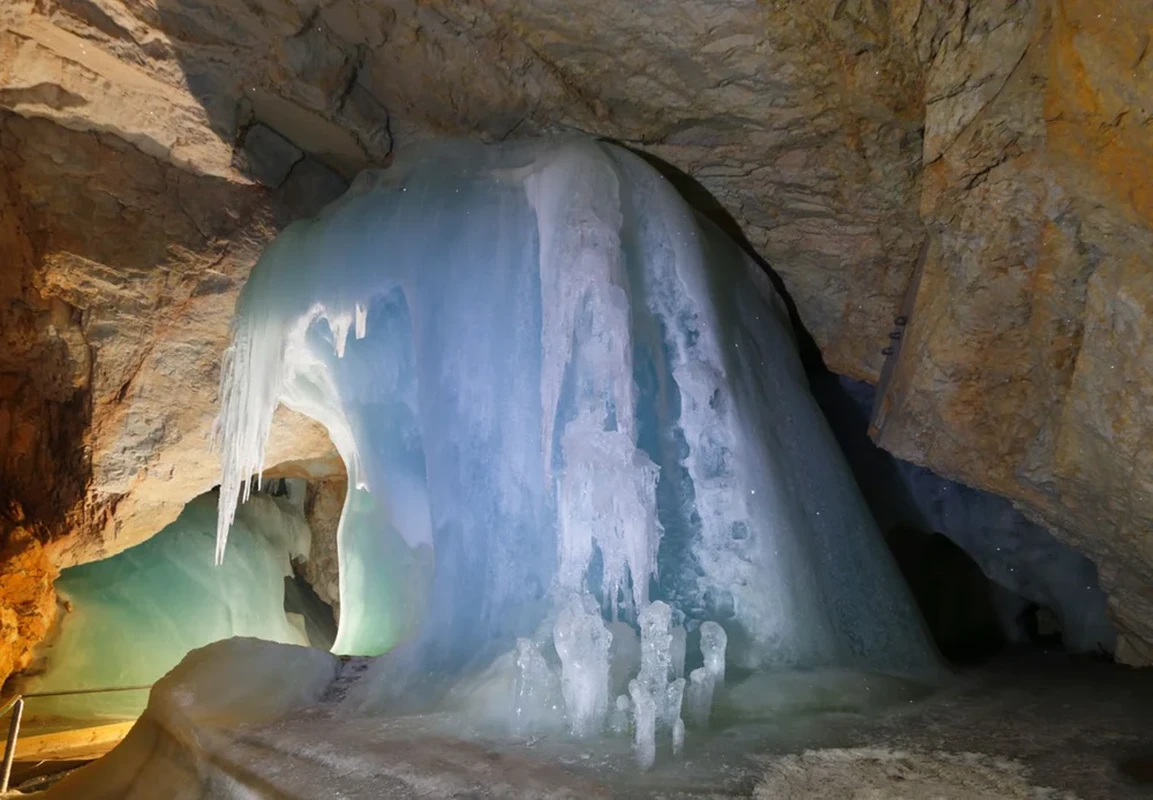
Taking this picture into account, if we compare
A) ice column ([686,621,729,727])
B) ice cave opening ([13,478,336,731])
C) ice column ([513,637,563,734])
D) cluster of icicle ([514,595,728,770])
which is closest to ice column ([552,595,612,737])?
cluster of icicle ([514,595,728,770])

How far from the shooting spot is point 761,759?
9.23ft

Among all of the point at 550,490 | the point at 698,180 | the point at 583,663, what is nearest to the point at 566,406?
the point at 550,490

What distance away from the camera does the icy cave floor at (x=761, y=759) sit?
8.35 ft

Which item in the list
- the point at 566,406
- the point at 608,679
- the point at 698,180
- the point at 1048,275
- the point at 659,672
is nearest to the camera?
the point at 659,672

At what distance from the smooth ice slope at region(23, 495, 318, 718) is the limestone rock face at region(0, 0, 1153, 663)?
1.93 m

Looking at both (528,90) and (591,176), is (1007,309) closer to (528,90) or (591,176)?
(591,176)

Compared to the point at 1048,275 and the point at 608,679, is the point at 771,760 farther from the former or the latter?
the point at 1048,275

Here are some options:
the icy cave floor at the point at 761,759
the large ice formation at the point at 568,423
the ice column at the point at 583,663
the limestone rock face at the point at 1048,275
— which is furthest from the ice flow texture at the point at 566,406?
the limestone rock face at the point at 1048,275

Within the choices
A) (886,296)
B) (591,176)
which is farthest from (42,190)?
(886,296)

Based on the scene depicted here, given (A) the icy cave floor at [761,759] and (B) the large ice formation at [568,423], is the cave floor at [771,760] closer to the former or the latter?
(A) the icy cave floor at [761,759]

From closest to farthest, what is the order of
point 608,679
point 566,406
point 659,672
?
point 659,672 < point 608,679 < point 566,406

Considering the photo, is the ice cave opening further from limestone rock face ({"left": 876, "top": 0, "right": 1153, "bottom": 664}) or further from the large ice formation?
limestone rock face ({"left": 876, "top": 0, "right": 1153, "bottom": 664})

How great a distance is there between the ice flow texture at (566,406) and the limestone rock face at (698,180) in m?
0.48

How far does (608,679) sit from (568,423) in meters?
1.17
